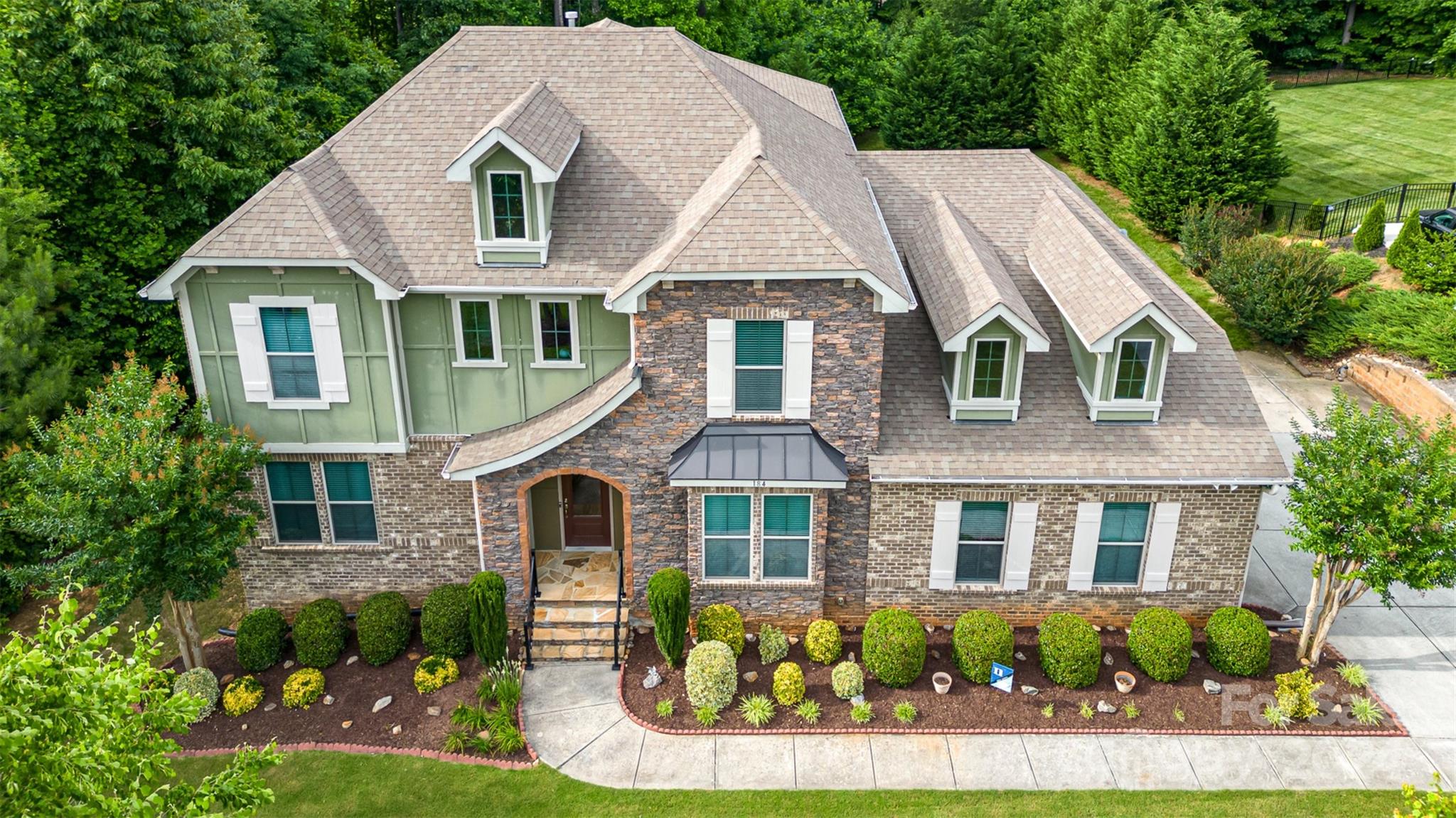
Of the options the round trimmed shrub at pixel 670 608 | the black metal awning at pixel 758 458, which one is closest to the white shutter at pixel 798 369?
the black metal awning at pixel 758 458

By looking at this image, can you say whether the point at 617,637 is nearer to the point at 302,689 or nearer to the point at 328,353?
the point at 302,689

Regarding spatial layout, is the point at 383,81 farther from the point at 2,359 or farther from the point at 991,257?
the point at 991,257

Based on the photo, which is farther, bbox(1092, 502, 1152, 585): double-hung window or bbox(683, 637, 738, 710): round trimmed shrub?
bbox(1092, 502, 1152, 585): double-hung window

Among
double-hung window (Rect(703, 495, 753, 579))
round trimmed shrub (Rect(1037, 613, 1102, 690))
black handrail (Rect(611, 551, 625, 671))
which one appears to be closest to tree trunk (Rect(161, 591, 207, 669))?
black handrail (Rect(611, 551, 625, 671))

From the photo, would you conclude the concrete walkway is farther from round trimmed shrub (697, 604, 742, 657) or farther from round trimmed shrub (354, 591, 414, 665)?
round trimmed shrub (354, 591, 414, 665)

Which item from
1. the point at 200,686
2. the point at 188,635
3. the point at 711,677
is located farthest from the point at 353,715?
the point at 711,677

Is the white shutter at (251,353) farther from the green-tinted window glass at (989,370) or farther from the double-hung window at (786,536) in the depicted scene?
the green-tinted window glass at (989,370)
